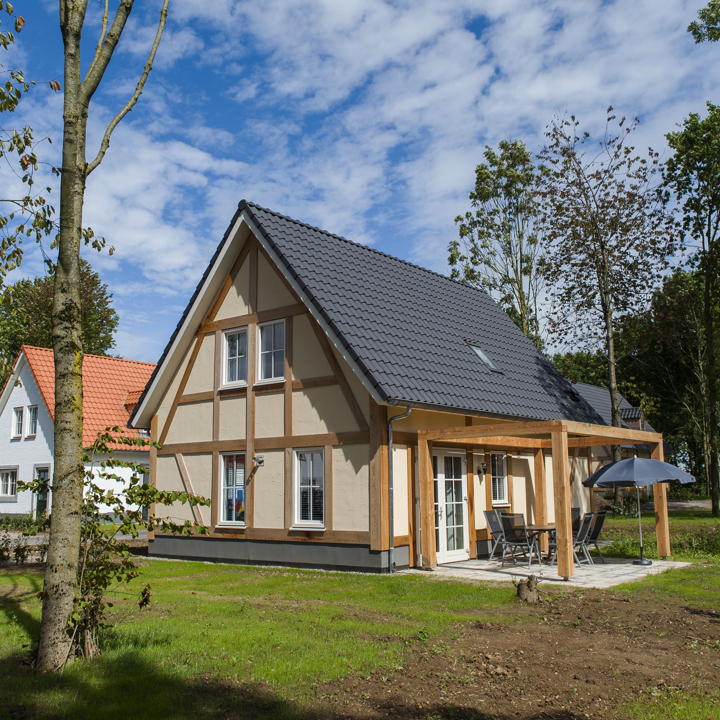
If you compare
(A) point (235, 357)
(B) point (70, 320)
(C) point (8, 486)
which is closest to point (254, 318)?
(A) point (235, 357)

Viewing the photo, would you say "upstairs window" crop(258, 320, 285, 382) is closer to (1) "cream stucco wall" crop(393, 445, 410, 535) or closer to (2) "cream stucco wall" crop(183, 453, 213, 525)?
(2) "cream stucco wall" crop(183, 453, 213, 525)

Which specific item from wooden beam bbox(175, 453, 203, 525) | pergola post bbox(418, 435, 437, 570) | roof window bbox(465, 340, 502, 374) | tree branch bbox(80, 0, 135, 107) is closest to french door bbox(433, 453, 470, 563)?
pergola post bbox(418, 435, 437, 570)

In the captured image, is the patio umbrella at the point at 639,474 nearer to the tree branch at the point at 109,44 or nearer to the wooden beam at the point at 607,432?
the wooden beam at the point at 607,432

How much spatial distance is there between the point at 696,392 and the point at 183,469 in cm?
3543

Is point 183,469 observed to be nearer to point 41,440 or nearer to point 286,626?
point 286,626

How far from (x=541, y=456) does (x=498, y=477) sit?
59.6 inches

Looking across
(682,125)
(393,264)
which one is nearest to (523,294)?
(682,125)

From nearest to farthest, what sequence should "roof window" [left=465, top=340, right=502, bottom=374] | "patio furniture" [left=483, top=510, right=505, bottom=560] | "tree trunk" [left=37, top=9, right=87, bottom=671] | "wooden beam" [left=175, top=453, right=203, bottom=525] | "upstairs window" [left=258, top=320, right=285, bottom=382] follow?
"tree trunk" [left=37, top=9, right=87, bottom=671]
"patio furniture" [left=483, top=510, right=505, bottom=560]
"upstairs window" [left=258, top=320, right=285, bottom=382]
"wooden beam" [left=175, top=453, right=203, bottom=525]
"roof window" [left=465, top=340, right=502, bottom=374]

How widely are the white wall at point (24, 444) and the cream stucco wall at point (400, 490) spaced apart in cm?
1703

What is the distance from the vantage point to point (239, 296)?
15695 millimetres

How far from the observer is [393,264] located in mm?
18062

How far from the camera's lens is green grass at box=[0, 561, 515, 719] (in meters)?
5.27

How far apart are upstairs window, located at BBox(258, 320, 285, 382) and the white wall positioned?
13.9 m

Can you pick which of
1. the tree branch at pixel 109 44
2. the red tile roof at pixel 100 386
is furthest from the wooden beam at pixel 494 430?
the red tile roof at pixel 100 386
